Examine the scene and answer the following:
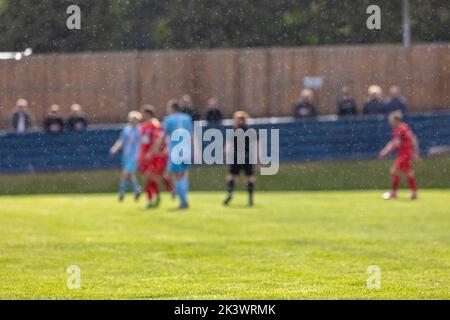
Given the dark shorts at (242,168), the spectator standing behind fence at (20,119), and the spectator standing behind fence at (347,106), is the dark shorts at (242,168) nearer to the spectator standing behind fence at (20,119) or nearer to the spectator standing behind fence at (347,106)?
the spectator standing behind fence at (20,119)

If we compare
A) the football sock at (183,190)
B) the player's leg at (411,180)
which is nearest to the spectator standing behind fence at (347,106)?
the player's leg at (411,180)

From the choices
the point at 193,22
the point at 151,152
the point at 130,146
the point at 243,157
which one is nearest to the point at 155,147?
the point at 151,152

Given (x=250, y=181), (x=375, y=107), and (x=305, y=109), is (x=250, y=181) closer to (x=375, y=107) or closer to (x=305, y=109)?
(x=305, y=109)

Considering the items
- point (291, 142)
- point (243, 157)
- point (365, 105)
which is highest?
point (365, 105)

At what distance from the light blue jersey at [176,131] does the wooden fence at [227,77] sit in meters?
12.1

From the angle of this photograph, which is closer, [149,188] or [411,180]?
[149,188]

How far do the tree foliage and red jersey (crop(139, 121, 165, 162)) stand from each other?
10.8 metres

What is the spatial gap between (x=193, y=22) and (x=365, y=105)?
7121 mm

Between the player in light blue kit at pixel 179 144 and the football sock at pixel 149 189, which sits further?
the football sock at pixel 149 189

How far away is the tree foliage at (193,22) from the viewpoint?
1507 inches

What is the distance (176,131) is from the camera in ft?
83.3

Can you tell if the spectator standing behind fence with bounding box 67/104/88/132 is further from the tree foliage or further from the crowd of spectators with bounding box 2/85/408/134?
the tree foliage
